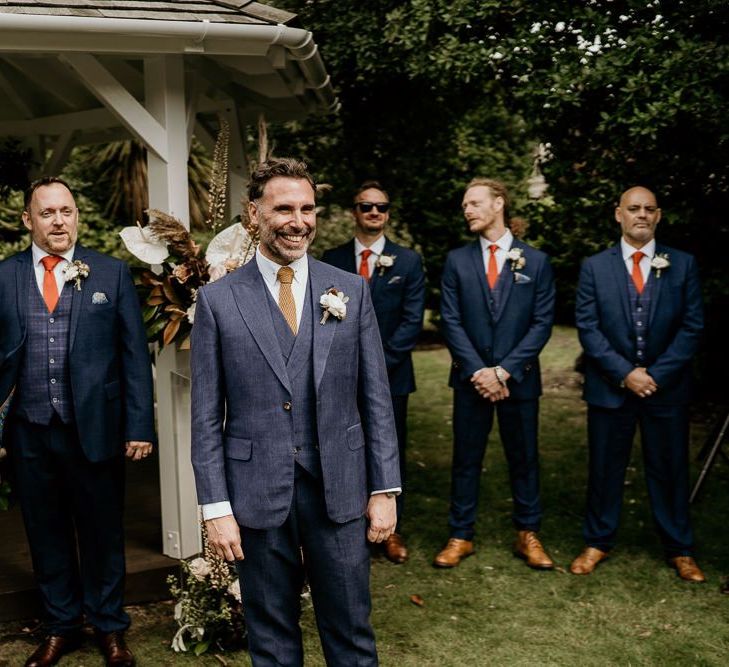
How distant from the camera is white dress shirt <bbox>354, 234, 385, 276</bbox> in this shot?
580 centimetres

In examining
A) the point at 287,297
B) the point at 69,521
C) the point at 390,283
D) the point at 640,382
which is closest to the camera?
the point at 287,297

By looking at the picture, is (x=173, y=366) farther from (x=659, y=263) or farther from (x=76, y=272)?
(x=659, y=263)

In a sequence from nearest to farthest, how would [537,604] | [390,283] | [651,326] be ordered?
[537,604], [651,326], [390,283]

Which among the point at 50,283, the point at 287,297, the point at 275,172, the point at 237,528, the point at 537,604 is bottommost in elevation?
the point at 537,604

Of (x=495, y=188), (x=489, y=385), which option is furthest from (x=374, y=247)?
(x=489, y=385)

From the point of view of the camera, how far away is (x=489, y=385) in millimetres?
5398

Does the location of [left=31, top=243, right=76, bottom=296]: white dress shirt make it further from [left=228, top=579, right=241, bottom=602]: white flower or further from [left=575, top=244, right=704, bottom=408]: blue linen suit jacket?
[left=575, top=244, right=704, bottom=408]: blue linen suit jacket

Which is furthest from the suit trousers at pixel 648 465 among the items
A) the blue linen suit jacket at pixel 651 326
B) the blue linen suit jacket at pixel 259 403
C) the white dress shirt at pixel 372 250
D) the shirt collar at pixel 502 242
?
the blue linen suit jacket at pixel 259 403

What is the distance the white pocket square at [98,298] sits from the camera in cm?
424

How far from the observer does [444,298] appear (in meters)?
5.65

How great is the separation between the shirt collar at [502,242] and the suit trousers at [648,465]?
1.10 metres

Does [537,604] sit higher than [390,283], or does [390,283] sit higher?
[390,283]

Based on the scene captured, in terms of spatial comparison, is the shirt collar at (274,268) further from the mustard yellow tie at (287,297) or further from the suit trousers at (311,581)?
the suit trousers at (311,581)

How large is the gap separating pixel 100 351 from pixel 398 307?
2.12m
